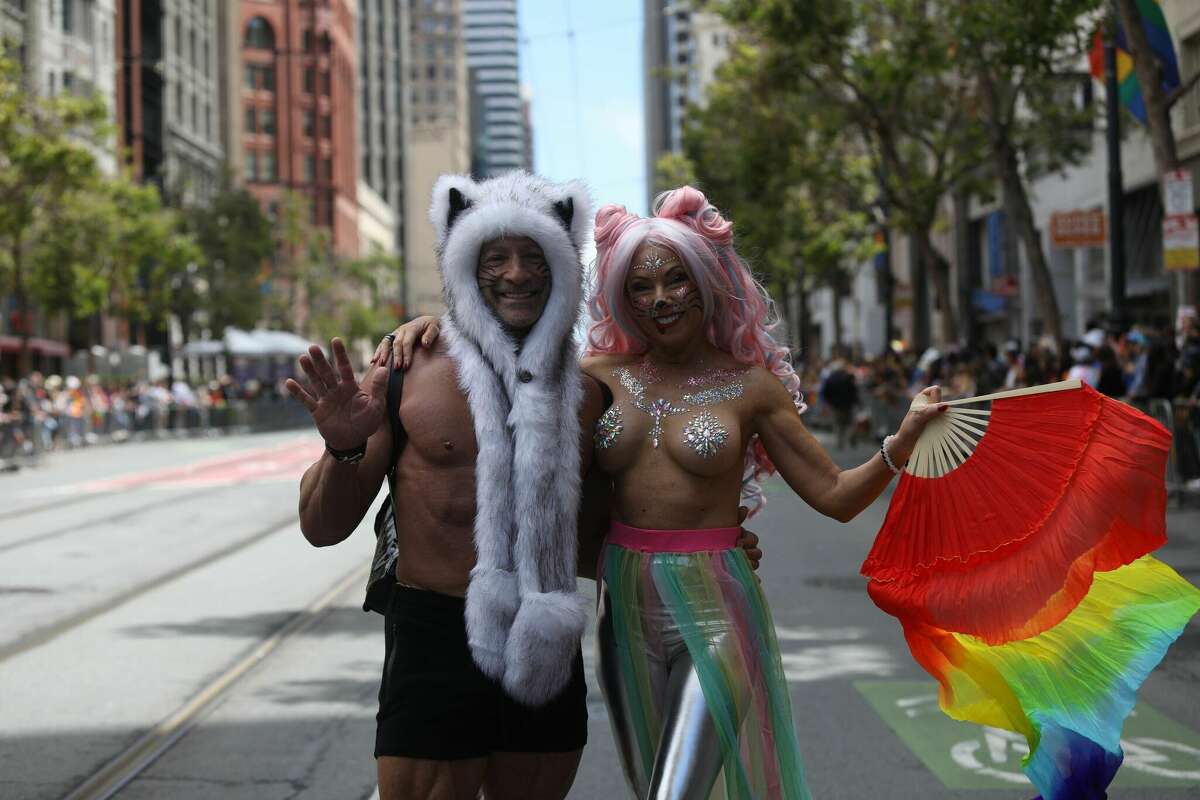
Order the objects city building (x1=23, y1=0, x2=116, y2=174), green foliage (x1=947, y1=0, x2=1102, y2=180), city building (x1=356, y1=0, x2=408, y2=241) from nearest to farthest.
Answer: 1. green foliage (x1=947, y1=0, x2=1102, y2=180)
2. city building (x1=23, y1=0, x2=116, y2=174)
3. city building (x1=356, y1=0, x2=408, y2=241)

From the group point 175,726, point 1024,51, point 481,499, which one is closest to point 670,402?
point 481,499

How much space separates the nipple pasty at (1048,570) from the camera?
3877mm

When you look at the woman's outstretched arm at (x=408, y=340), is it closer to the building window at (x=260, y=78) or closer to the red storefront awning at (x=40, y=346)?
the red storefront awning at (x=40, y=346)

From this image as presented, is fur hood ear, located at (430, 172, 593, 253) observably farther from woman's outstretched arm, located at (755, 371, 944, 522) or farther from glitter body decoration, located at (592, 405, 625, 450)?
woman's outstretched arm, located at (755, 371, 944, 522)

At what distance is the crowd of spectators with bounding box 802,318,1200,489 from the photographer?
14914 millimetres

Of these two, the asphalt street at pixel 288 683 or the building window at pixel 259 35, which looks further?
the building window at pixel 259 35

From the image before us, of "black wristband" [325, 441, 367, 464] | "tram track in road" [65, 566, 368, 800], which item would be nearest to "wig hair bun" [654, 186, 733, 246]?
"black wristband" [325, 441, 367, 464]

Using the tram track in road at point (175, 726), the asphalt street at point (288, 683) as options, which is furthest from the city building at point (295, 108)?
the tram track in road at point (175, 726)

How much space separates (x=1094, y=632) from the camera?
393cm

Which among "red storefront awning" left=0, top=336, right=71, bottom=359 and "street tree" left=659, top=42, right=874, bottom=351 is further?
"red storefront awning" left=0, top=336, right=71, bottom=359

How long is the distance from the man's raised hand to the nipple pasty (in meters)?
1.36

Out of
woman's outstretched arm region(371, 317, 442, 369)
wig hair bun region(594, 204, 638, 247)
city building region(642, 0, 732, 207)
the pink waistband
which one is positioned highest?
city building region(642, 0, 732, 207)

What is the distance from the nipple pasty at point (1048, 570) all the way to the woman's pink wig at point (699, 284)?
512 mm

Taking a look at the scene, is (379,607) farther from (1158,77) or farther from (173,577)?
(1158,77)
